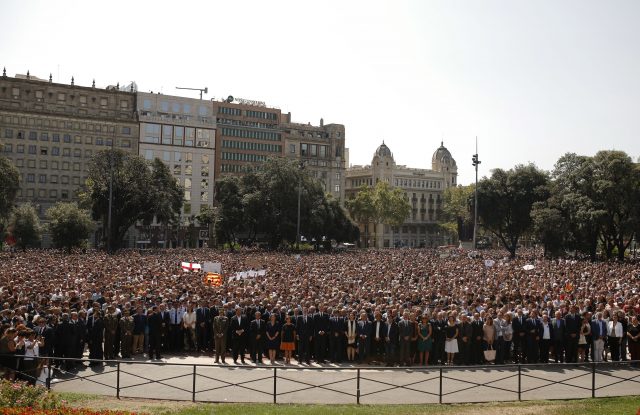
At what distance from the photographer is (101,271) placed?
31.0m

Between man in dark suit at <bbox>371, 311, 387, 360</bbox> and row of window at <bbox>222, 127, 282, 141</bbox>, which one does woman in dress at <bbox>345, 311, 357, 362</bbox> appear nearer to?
man in dark suit at <bbox>371, 311, 387, 360</bbox>

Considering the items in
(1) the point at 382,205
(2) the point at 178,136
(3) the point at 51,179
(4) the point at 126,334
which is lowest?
(4) the point at 126,334

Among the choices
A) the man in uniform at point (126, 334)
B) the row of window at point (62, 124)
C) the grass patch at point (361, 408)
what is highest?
the row of window at point (62, 124)

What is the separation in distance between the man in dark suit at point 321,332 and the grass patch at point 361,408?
16.8 ft

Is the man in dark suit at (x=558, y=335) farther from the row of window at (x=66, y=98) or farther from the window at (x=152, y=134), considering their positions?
the row of window at (x=66, y=98)

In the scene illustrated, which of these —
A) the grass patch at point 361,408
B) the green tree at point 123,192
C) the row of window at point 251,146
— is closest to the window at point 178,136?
the row of window at point 251,146

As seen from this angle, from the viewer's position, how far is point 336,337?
17.9m

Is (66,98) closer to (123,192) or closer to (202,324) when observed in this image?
(123,192)

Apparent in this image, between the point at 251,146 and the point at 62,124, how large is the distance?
106ft

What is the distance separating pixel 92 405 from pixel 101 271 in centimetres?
1973

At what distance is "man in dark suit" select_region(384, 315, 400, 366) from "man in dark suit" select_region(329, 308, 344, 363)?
1.27 m

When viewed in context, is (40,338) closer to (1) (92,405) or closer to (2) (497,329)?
(1) (92,405)

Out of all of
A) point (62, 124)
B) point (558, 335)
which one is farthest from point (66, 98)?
point (558, 335)

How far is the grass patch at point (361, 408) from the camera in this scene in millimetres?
12109
